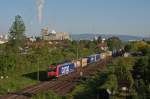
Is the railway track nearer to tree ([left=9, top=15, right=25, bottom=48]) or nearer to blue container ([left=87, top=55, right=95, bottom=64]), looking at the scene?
blue container ([left=87, top=55, right=95, bottom=64])

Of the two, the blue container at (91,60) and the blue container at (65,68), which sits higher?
the blue container at (65,68)

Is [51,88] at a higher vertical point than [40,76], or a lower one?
higher

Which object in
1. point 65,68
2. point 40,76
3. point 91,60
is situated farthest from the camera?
point 91,60

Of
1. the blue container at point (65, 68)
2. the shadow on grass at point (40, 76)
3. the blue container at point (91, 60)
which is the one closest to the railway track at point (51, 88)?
the blue container at point (65, 68)

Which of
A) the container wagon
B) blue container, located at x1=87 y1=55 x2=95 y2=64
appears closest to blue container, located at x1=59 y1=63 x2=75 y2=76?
the container wagon

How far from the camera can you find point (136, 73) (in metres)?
40.8

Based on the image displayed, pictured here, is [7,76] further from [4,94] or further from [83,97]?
[83,97]

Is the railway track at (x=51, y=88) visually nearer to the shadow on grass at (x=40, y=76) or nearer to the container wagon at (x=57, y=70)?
the container wagon at (x=57, y=70)

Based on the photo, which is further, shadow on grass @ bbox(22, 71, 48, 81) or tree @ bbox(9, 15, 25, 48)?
tree @ bbox(9, 15, 25, 48)

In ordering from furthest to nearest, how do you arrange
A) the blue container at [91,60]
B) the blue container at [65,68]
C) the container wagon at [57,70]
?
the blue container at [91,60] < the blue container at [65,68] < the container wagon at [57,70]

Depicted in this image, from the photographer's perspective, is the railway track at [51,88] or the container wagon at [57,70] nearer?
the railway track at [51,88]

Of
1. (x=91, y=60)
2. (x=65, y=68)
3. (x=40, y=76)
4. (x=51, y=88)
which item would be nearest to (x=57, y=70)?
(x=65, y=68)

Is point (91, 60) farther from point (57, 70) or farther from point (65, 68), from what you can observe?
Result: point (57, 70)

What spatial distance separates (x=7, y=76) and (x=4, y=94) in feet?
42.1
